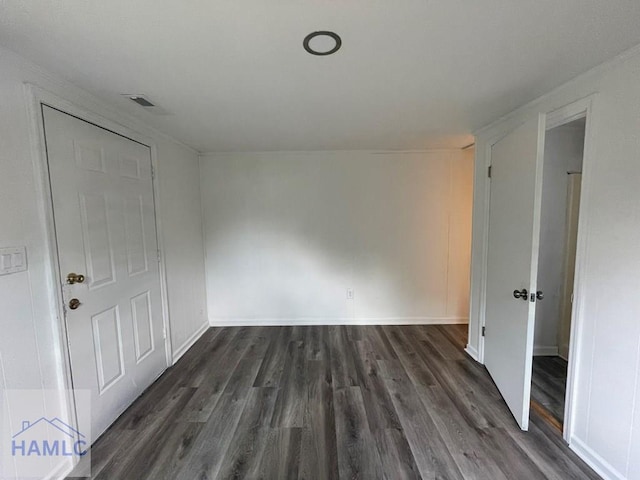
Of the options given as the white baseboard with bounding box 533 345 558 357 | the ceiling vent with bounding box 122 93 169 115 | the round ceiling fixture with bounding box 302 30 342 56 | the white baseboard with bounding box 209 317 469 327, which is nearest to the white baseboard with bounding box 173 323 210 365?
the white baseboard with bounding box 209 317 469 327

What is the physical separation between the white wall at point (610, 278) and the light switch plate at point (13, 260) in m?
3.01

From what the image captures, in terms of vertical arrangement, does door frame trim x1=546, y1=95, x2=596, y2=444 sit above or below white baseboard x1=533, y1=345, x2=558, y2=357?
above

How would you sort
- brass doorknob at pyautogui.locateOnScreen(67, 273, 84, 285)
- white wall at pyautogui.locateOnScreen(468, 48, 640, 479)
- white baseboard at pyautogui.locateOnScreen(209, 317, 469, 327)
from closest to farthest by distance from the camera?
white wall at pyautogui.locateOnScreen(468, 48, 640, 479)
brass doorknob at pyautogui.locateOnScreen(67, 273, 84, 285)
white baseboard at pyautogui.locateOnScreen(209, 317, 469, 327)

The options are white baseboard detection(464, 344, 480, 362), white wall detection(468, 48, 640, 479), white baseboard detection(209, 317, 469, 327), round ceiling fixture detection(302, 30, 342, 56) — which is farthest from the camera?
white baseboard detection(209, 317, 469, 327)

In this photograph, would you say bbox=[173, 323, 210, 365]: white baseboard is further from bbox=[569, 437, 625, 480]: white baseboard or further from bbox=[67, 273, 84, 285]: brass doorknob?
bbox=[569, 437, 625, 480]: white baseboard

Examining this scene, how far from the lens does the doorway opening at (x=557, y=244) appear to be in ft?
8.20

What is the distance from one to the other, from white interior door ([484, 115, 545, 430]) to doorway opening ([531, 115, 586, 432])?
2.01 ft

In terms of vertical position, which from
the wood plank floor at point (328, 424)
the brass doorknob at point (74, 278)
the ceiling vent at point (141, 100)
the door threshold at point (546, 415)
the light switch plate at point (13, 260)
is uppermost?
the ceiling vent at point (141, 100)

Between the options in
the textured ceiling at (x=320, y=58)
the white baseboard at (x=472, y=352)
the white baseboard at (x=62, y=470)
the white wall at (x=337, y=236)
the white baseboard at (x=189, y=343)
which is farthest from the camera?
the white wall at (x=337, y=236)

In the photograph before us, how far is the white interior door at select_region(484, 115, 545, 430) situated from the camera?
67.1 inches

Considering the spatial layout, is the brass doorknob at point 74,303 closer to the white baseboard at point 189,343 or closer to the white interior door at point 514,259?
the white baseboard at point 189,343

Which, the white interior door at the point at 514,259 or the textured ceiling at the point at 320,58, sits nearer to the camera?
the textured ceiling at the point at 320,58

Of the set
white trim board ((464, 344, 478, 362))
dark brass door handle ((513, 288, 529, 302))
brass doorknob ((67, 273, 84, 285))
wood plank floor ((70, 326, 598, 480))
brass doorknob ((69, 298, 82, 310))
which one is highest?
brass doorknob ((67, 273, 84, 285))

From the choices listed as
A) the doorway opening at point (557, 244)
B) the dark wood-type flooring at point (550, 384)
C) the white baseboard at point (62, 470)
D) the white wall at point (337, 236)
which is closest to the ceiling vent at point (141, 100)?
the white wall at point (337, 236)
